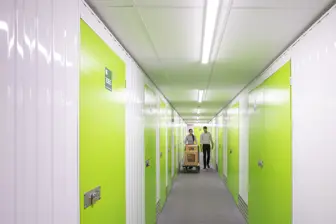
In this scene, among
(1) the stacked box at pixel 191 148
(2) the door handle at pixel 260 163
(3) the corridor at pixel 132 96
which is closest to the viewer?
(3) the corridor at pixel 132 96

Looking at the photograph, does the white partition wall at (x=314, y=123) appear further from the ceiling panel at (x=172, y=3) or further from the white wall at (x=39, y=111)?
the white wall at (x=39, y=111)

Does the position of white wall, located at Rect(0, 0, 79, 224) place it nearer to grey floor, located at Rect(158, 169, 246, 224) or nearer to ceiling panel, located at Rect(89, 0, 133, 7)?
ceiling panel, located at Rect(89, 0, 133, 7)

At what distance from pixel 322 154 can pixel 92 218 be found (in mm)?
1658

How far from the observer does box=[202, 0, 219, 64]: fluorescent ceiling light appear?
205 centimetres

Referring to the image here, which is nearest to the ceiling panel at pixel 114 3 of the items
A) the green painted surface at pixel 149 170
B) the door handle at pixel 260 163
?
the green painted surface at pixel 149 170

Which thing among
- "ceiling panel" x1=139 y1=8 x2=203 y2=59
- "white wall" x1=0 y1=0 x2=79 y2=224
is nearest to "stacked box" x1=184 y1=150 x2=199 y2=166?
"ceiling panel" x1=139 y1=8 x2=203 y2=59

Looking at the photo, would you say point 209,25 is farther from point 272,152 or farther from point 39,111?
point 272,152

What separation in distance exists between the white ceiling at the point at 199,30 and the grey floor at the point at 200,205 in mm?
2717

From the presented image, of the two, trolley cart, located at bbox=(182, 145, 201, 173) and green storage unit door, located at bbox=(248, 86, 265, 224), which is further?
trolley cart, located at bbox=(182, 145, 201, 173)

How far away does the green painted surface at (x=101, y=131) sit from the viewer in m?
Answer: 1.88

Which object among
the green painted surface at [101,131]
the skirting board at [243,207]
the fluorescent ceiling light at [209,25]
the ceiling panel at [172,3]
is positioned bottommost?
the skirting board at [243,207]

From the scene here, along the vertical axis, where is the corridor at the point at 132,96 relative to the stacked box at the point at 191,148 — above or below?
above

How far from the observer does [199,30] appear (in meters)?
2.61

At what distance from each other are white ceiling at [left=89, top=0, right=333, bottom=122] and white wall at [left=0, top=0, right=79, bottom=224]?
59 cm
